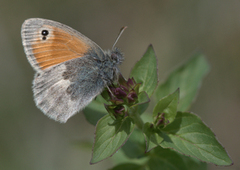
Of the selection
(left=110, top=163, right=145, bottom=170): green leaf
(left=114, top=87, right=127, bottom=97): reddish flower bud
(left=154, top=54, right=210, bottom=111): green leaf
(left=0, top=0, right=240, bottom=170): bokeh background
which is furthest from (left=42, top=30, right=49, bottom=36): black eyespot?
(left=0, top=0, right=240, bottom=170): bokeh background

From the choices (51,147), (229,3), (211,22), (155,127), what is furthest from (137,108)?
(229,3)

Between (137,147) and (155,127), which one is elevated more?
(155,127)

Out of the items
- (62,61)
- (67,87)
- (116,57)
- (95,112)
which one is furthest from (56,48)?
(95,112)

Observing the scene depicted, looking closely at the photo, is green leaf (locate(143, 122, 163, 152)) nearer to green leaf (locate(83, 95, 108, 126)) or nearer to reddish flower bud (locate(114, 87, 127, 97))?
reddish flower bud (locate(114, 87, 127, 97))

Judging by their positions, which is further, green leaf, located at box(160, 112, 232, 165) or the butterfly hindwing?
the butterfly hindwing

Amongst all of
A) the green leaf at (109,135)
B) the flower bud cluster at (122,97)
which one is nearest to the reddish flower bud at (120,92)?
the flower bud cluster at (122,97)

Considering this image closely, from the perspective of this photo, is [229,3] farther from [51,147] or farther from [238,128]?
[51,147]
